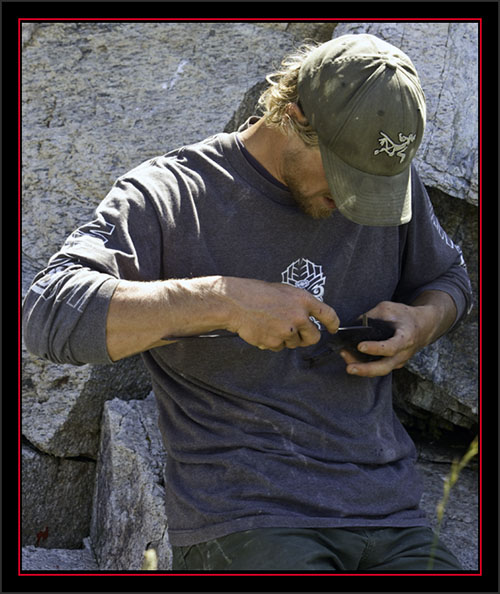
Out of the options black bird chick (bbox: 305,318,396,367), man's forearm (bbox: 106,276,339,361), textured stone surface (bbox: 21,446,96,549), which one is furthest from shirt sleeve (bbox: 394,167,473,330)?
textured stone surface (bbox: 21,446,96,549)

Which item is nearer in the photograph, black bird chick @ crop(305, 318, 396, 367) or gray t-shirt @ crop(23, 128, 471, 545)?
gray t-shirt @ crop(23, 128, 471, 545)

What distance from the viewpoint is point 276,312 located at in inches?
96.0

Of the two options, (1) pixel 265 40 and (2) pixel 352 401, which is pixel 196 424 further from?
(1) pixel 265 40

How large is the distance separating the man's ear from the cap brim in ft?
0.39

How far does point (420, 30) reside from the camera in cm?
406

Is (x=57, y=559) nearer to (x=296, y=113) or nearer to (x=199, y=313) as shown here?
(x=199, y=313)

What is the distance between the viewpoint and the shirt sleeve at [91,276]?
2404 millimetres

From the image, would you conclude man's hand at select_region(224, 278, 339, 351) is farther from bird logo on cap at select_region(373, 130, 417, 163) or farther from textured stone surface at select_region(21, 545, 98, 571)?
textured stone surface at select_region(21, 545, 98, 571)

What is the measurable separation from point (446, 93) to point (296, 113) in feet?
4.99

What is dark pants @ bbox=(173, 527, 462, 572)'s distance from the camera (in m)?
2.45

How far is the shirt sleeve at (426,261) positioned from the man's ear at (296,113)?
69 centimetres

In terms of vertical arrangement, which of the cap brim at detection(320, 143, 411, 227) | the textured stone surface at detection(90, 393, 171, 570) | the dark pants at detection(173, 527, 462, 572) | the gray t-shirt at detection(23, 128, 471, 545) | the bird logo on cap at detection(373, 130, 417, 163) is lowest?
the textured stone surface at detection(90, 393, 171, 570)

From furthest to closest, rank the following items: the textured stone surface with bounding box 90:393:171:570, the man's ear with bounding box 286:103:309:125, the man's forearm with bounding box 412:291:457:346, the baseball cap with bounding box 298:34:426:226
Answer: the textured stone surface with bounding box 90:393:171:570
the man's forearm with bounding box 412:291:457:346
the man's ear with bounding box 286:103:309:125
the baseball cap with bounding box 298:34:426:226

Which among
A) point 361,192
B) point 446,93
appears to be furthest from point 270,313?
point 446,93
